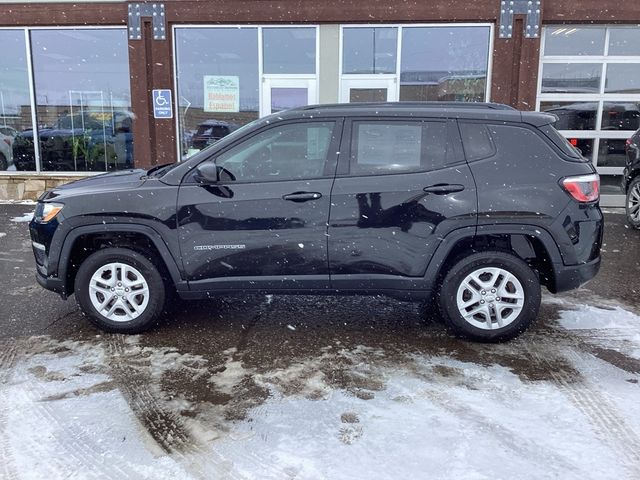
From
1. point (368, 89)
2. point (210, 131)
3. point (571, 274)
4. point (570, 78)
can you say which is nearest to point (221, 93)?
point (210, 131)

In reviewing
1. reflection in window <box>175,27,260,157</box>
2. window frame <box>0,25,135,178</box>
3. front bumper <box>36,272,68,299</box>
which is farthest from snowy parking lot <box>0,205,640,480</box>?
window frame <box>0,25,135,178</box>

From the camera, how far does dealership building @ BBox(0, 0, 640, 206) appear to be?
10.3m

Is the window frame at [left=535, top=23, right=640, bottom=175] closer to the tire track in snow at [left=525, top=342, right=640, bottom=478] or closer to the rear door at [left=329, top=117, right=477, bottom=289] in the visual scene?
the rear door at [left=329, top=117, right=477, bottom=289]

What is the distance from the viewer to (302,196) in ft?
13.1

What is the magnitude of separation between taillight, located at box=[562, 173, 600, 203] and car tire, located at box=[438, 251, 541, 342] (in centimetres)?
62

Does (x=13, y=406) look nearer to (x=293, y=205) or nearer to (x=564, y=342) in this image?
(x=293, y=205)

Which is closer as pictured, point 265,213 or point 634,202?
point 265,213

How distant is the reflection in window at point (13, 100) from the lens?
36.7ft

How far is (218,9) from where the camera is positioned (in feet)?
34.2

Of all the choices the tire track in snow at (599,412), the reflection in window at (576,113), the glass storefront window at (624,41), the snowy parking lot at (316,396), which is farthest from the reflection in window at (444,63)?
the tire track in snow at (599,412)

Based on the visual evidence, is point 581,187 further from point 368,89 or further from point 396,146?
point 368,89

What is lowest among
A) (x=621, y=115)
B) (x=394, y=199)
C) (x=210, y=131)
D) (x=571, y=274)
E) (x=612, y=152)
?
(x=571, y=274)

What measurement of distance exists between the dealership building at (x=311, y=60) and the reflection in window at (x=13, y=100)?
6 cm

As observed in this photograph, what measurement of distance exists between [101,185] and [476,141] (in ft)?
9.65
